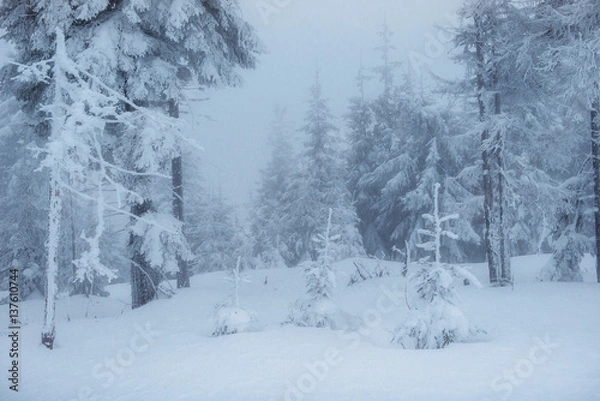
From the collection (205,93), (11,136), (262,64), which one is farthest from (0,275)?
(262,64)

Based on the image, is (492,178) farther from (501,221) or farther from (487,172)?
(501,221)

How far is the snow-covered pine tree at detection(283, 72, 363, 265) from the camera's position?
26.4 m

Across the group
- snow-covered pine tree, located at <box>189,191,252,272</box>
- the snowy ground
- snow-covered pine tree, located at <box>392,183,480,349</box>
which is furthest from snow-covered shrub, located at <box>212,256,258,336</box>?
snow-covered pine tree, located at <box>189,191,252,272</box>

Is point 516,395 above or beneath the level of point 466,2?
beneath

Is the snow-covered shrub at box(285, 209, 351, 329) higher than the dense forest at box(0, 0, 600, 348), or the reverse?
the dense forest at box(0, 0, 600, 348)

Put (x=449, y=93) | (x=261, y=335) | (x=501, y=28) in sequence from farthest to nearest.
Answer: (x=449, y=93) → (x=501, y=28) → (x=261, y=335)

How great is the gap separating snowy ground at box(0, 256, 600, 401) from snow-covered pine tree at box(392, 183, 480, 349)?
33cm

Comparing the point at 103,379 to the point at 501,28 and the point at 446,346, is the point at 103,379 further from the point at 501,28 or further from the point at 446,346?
the point at 501,28

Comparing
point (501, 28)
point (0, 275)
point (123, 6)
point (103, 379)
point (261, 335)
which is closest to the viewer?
point (103, 379)

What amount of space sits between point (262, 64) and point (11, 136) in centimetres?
1610

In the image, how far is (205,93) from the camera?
13125 millimetres

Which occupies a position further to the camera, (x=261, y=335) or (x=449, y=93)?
(x=449, y=93)

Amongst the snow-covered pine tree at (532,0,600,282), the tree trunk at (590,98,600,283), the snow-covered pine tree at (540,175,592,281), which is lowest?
the snow-covered pine tree at (540,175,592,281)

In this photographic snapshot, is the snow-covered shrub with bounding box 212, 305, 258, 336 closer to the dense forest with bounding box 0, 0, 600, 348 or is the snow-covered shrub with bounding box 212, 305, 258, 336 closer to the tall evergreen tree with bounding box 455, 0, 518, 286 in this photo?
the dense forest with bounding box 0, 0, 600, 348
